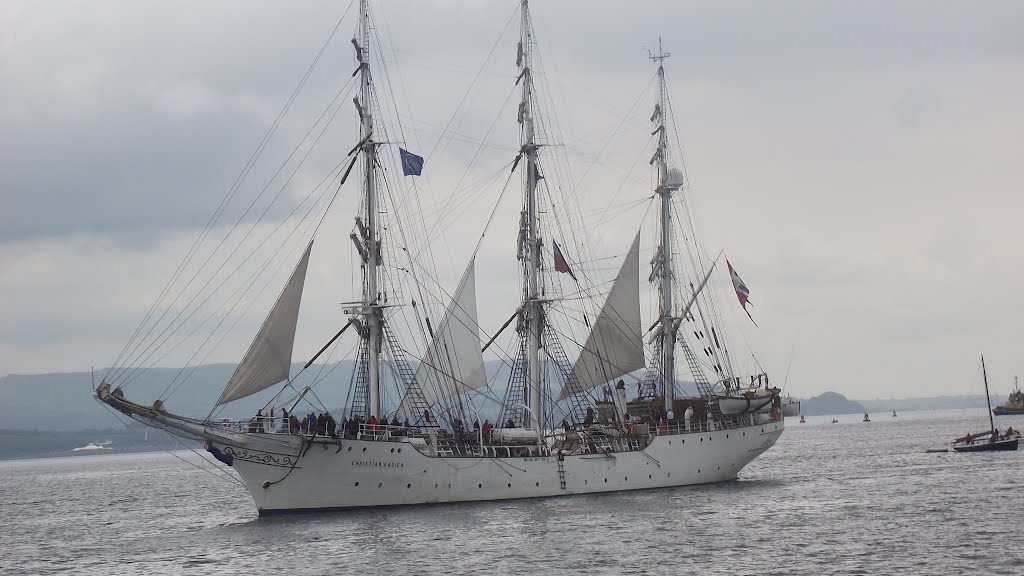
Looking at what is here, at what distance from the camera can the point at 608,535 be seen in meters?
44.7

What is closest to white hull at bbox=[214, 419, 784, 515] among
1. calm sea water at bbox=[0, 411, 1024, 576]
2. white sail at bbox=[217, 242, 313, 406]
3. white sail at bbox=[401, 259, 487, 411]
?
calm sea water at bbox=[0, 411, 1024, 576]

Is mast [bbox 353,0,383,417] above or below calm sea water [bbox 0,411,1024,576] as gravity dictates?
above

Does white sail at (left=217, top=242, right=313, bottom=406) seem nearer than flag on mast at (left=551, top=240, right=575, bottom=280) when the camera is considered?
Yes

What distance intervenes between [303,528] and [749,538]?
18.2 m

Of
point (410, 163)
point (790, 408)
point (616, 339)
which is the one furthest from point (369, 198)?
point (790, 408)

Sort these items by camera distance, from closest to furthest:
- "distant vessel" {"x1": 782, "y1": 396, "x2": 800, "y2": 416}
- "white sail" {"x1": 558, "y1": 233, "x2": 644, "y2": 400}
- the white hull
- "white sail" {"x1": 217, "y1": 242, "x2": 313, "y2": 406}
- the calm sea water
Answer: the calm sea water < "white sail" {"x1": 217, "y1": 242, "x2": 313, "y2": 406} < the white hull < "white sail" {"x1": 558, "y1": 233, "x2": 644, "y2": 400} < "distant vessel" {"x1": 782, "y1": 396, "x2": 800, "y2": 416}

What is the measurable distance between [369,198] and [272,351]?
1128 centimetres

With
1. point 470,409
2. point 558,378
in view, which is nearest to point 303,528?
point 470,409

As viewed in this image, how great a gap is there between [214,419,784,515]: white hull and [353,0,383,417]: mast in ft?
16.9

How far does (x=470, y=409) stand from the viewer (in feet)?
197

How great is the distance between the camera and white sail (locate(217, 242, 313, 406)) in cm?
4912

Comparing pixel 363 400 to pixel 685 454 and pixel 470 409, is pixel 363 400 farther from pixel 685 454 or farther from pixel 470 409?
pixel 685 454

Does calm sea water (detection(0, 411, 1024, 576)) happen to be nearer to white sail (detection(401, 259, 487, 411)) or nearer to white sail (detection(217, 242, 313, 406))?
white sail (detection(217, 242, 313, 406))

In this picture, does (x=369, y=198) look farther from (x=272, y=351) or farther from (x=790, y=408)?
(x=790, y=408)
